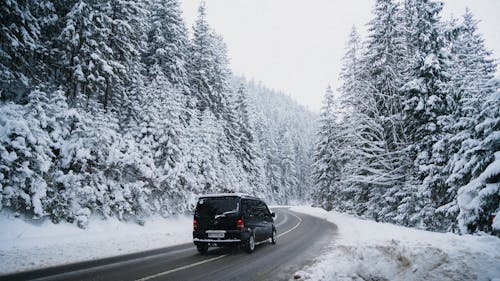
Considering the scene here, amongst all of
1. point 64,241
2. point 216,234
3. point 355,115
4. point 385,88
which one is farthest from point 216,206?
point 385,88

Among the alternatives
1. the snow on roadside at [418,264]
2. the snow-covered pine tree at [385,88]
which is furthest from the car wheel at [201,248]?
the snow-covered pine tree at [385,88]

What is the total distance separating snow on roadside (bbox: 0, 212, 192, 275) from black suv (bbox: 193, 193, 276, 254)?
284cm

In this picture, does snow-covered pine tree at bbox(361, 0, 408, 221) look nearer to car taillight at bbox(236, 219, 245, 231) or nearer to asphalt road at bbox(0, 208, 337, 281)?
asphalt road at bbox(0, 208, 337, 281)

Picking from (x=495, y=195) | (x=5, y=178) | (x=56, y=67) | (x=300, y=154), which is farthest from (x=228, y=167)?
(x=300, y=154)

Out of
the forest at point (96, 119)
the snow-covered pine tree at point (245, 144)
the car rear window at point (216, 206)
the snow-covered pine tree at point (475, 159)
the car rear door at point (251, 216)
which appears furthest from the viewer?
the snow-covered pine tree at point (245, 144)

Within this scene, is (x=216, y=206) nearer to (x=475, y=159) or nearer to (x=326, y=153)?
(x=475, y=159)

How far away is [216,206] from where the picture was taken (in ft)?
38.3

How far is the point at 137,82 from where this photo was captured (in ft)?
78.9

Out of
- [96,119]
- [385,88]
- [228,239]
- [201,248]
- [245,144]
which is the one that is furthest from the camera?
[245,144]

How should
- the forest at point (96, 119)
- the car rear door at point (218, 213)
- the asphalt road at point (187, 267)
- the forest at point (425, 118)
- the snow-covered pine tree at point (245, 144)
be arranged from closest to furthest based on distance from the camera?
the asphalt road at point (187, 267)
the forest at point (425, 118)
the car rear door at point (218, 213)
the forest at point (96, 119)
the snow-covered pine tree at point (245, 144)

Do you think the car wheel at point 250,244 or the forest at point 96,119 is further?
the forest at point 96,119

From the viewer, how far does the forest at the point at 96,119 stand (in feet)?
42.3

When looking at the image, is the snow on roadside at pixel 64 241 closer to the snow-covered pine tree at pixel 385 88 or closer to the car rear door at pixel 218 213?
the car rear door at pixel 218 213

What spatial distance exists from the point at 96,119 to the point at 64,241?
7.00m
